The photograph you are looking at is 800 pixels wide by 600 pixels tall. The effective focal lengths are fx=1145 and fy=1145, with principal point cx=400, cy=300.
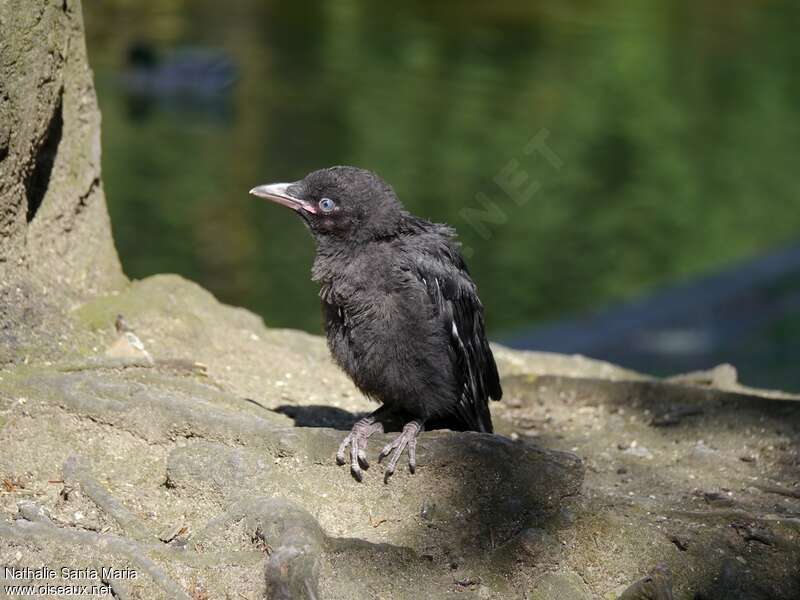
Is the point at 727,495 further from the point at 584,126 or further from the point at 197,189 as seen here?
the point at 584,126

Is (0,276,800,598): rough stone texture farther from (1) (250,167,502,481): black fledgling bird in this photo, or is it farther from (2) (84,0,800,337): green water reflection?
(2) (84,0,800,337): green water reflection

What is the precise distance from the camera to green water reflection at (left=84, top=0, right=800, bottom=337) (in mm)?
14812

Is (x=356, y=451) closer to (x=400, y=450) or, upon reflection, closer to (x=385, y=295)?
(x=400, y=450)

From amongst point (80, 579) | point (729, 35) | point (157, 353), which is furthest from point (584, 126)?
point (80, 579)

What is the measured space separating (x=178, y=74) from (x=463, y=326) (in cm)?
1607

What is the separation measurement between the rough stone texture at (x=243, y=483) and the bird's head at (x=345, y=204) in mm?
858

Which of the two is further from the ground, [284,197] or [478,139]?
[284,197]

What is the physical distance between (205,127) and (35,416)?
14.9 metres

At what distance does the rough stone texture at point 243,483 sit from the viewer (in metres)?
3.97

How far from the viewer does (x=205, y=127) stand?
62.2 ft

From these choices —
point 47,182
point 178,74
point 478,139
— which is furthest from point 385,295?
point 178,74

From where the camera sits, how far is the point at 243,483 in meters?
4.21

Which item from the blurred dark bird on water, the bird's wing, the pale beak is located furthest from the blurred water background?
the pale beak

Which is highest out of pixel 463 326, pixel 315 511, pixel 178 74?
pixel 463 326
